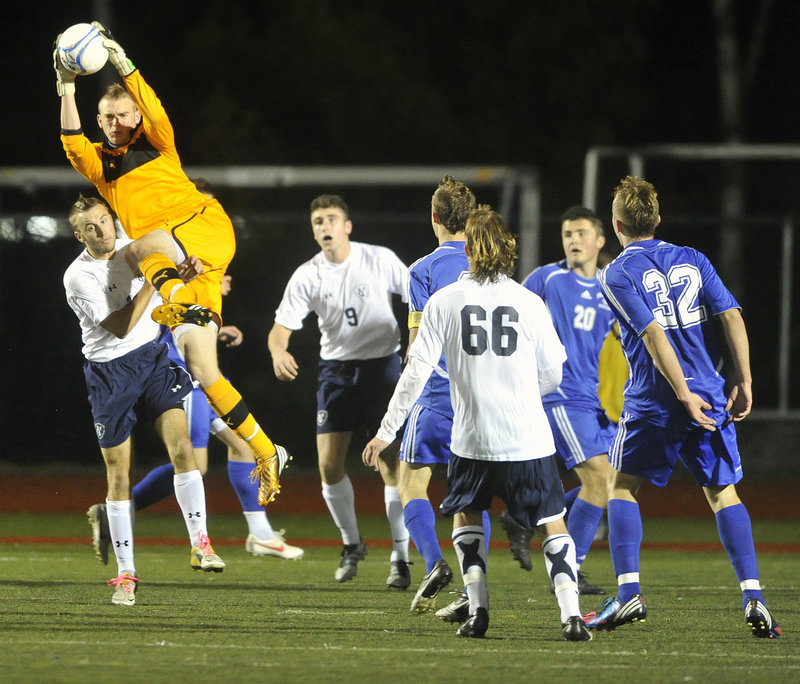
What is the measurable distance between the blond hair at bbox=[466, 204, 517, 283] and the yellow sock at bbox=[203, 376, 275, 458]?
177cm

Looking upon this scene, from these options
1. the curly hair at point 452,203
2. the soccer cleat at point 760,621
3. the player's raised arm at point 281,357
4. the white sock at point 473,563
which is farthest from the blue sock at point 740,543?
the player's raised arm at point 281,357

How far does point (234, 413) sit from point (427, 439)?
998mm

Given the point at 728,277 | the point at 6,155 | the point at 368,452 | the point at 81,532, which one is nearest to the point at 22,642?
the point at 368,452

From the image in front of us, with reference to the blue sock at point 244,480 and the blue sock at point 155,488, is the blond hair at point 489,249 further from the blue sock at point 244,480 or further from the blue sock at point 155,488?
the blue sock at point 244,480

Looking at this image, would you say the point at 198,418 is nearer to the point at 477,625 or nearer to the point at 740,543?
the point at 477,625

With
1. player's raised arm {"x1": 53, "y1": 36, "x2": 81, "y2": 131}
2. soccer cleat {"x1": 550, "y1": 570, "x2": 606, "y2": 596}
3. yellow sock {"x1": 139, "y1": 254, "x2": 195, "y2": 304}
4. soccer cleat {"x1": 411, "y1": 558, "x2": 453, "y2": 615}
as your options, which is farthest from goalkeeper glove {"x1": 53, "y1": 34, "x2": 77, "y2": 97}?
soccer cleat {"x1": 550, "y1": 570, "x2": 606, "y2": 596}

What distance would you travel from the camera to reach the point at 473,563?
5680 mm

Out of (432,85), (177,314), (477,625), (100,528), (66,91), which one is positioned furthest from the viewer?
(432,85)

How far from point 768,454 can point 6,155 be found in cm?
1391

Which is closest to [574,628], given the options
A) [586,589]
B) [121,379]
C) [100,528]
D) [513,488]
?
[513,488]

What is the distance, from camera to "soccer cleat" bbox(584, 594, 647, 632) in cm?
579

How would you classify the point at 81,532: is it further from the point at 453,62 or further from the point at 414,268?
the point at 453,62

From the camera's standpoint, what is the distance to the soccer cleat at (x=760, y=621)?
5723 millimetres

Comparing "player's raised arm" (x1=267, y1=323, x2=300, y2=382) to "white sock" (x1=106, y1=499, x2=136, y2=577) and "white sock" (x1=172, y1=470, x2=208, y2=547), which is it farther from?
"white sock" (x1=106, y1=499, x2=136, y2=577)
